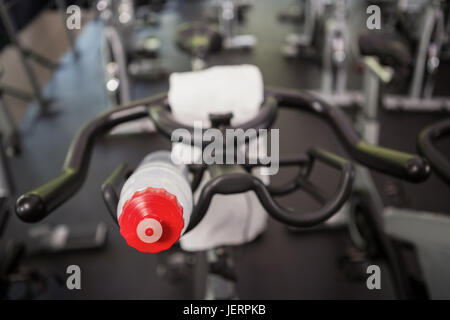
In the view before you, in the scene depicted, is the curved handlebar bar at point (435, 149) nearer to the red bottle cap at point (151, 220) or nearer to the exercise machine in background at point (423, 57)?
the red bottle cap at point (151, 220)

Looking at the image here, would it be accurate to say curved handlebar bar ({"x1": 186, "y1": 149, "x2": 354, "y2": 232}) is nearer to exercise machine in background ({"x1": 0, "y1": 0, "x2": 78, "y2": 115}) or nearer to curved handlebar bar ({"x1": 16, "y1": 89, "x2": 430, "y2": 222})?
curved handlebar bar ({"x1": 16, "y1": 89, "x2": 430, "y2": 222})

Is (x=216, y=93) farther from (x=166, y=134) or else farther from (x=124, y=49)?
(x=124, y=49)

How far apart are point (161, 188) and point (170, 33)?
5.56m

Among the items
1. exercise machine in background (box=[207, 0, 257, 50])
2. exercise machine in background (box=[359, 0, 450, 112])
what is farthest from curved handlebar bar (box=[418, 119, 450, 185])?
exercise machine in background (box=[207, 0, 257, 50])

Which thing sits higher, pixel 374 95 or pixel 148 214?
pixel 148 214

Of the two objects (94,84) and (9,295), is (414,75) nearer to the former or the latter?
(94,84)

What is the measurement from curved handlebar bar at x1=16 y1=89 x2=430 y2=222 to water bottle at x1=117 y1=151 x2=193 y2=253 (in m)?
0.14

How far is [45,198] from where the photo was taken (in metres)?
0.56

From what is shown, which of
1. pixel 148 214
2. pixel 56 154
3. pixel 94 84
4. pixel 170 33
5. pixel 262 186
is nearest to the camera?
pixel 148 214

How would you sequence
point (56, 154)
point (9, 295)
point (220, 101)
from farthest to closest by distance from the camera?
point (56, 154) < point (9, 295) < point (220, 101)

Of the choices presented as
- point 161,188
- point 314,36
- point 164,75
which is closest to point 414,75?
point 314,36

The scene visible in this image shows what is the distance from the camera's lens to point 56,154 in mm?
3254

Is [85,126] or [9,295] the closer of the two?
[85,126]

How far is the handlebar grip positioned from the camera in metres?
0.53
